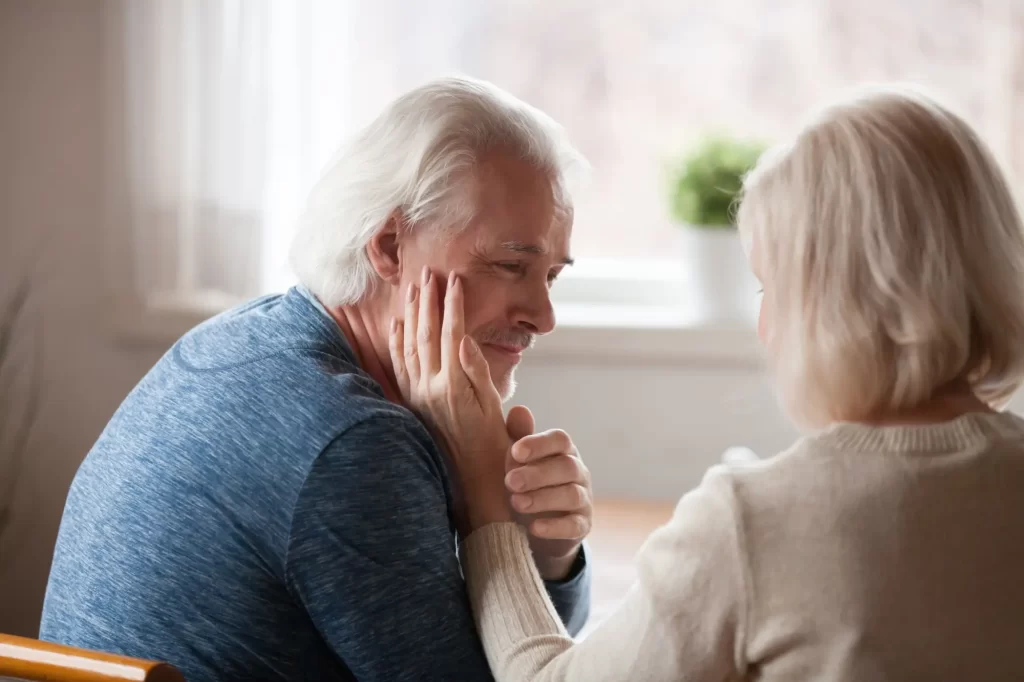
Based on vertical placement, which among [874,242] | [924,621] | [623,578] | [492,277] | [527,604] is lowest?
[623,578]

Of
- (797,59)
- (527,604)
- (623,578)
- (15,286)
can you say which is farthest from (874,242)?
(15,286)

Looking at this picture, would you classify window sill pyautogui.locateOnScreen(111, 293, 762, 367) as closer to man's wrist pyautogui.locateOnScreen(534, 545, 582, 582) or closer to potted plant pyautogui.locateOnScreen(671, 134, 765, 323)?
potted plant pyautogui.locateOnScreen(671, 134, 765, 323)

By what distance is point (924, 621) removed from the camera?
898 mm

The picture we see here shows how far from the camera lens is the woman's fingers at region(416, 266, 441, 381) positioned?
131cm

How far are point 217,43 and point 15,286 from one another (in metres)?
0.75

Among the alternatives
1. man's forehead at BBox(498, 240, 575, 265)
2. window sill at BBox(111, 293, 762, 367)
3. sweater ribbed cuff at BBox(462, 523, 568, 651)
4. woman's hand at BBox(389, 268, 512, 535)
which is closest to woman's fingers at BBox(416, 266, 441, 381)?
woman's hand at BBox(389, 268, 512, 535)

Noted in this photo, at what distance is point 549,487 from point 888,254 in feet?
1.73

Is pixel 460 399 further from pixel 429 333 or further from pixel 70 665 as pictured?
pixel 70 665

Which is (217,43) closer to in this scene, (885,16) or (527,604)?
(885,16)

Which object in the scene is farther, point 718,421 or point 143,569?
point 718,421

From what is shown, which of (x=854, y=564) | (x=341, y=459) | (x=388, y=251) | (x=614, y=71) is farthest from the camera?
(x=614, y=71)

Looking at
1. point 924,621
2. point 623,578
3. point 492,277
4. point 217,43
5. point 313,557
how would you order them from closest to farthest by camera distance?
point 924,621 → point 313,557 → point 492,277 → point 623,578 → point 217,43

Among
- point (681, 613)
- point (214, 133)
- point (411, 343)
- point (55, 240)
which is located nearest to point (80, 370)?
point (55, 240)

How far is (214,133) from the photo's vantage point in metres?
2.46
